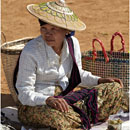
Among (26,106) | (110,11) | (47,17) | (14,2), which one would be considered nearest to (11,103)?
(26,106)

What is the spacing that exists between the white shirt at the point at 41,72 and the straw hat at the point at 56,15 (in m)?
0.28

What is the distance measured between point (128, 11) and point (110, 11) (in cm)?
52

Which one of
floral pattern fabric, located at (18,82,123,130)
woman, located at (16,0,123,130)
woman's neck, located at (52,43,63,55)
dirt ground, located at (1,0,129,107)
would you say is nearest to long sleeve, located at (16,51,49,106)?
woman, located at (16,0,123,130)

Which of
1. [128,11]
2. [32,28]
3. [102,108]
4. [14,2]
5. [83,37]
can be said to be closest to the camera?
[102,108]

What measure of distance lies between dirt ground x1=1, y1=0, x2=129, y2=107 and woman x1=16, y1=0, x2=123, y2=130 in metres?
3.93

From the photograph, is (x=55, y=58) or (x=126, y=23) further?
(x=126, y=23)

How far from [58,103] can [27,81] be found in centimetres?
35

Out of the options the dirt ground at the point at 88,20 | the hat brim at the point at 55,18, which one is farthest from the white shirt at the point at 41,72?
the dirt ground at the point at 88,20

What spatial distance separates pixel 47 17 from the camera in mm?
3098

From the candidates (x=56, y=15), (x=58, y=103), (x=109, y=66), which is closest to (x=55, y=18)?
(x=56, y=15)

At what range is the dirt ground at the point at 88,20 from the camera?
851 centimetres

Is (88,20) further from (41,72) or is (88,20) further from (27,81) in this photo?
(27,81)

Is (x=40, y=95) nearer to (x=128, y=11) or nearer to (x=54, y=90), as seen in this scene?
(x=54, y=90)

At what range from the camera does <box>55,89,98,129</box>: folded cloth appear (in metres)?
3.33
